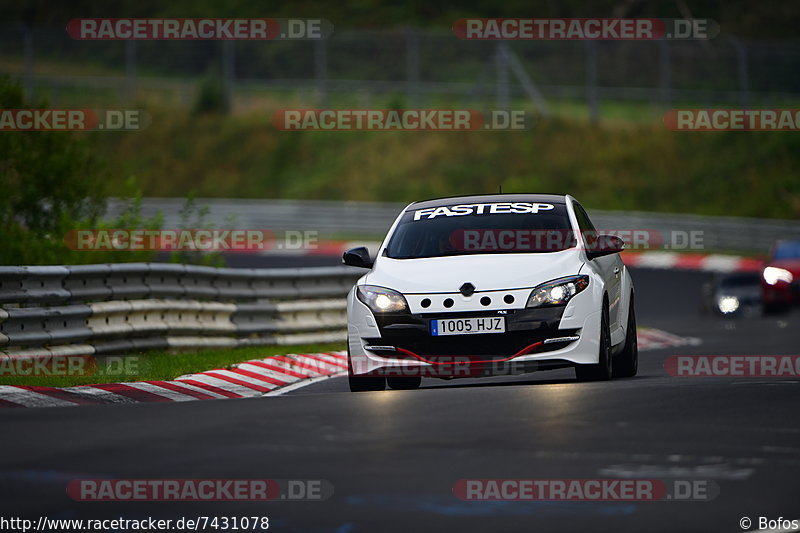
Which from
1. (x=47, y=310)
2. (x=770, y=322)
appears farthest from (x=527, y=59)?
(x=47, y=310)

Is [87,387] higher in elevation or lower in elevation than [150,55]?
lower

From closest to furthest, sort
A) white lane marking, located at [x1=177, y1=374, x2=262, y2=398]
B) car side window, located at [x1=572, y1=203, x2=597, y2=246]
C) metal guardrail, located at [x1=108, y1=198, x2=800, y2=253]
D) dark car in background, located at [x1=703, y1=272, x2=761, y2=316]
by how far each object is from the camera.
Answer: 1. white lane marking, located at [x1=177, y1=374, x2=262, y2=398]
2. car side window, located at [x1=572, y1=203, x2=597, y2=246]
3. dark car in background, located at [x1=703, y1=272, x2=761, y2=316]
4. metal guardrail, located at [x1=108, y1=198, x2=800, y2=253]

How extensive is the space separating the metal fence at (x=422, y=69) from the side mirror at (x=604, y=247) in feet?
111

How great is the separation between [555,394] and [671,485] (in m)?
3.51

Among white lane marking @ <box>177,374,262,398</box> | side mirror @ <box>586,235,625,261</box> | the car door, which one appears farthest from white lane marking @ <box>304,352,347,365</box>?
side mirror @ <box>586,235,625,261</box>

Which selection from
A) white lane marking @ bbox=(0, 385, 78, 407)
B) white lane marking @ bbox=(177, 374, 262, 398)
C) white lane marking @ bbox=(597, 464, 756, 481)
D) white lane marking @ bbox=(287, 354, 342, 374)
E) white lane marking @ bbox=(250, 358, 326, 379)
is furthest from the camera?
white lane marking @ bbox=(287, 354, 342, 374)

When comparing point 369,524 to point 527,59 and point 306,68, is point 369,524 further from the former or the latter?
point 306,68

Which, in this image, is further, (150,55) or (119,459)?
(150,55)

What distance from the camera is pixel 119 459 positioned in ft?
27.0

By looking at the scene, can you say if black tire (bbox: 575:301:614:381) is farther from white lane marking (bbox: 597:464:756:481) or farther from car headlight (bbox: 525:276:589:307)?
white lane marking (bbox: 597:464:756:481)

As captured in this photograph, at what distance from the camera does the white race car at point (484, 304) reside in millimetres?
11672

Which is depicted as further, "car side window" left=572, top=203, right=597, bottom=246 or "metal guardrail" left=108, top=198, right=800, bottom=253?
"metal guardrail" left=108, top=198, right=800, bottom=253

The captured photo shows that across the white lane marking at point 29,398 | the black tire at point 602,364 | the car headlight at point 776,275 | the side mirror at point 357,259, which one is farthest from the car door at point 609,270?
the car headlight at point 776,275

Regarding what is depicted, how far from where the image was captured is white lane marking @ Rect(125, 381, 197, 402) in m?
12.1
